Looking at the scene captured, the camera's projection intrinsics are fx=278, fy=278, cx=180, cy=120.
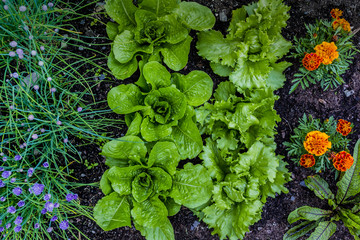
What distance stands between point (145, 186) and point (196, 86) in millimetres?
861

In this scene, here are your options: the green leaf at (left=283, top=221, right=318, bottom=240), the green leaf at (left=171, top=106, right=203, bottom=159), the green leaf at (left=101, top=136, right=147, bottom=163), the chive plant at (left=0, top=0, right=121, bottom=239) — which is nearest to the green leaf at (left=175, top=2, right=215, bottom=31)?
the green leaf at (left=171, top=106, right=203, bottom=159)

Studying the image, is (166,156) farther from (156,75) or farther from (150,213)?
(156,75)

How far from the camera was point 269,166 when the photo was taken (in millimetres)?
2084

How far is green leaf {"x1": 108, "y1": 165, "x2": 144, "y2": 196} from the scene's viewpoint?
2.02 metres

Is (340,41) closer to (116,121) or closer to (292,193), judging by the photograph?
(292,193)

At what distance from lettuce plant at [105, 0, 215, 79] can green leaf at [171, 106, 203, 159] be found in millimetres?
421

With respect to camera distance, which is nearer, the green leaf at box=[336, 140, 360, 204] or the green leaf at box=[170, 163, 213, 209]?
the green leaf at box=[170, 163, 213, 209]

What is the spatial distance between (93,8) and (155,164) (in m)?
1.35

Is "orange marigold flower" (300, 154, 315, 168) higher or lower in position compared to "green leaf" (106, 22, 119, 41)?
lower

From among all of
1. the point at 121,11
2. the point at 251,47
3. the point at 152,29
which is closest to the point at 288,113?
the point at 251,47

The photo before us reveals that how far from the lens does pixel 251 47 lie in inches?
85.3

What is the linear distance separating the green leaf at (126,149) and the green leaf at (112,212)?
30 cm

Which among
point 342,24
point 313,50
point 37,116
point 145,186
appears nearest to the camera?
point 37,116

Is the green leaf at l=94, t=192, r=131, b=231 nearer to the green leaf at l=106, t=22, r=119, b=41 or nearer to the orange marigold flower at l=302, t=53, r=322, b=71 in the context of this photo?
the green leaf at l=106, t=22, r=119, b=41
